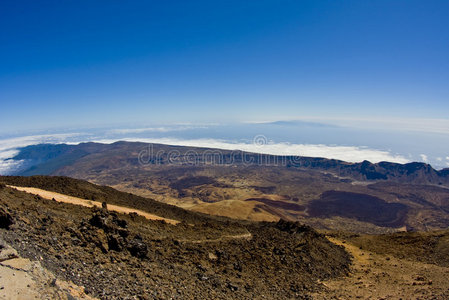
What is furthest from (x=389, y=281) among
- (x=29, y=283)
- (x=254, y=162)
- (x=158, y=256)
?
(x=254, y=162)

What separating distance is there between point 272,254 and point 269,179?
3582 inches

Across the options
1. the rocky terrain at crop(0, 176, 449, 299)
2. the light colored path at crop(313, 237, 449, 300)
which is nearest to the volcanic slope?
the rocky terrain at crop(0, 176, 449, 299)

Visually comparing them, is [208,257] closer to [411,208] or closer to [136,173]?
[411,208]

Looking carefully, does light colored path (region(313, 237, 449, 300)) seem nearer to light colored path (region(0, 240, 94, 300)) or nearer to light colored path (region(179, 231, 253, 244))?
light colored path (region(179, 231, 253, 244))

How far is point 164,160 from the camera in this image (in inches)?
5748

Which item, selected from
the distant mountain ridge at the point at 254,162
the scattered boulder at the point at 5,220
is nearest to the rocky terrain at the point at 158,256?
the scattered boulder at the point at 5,220

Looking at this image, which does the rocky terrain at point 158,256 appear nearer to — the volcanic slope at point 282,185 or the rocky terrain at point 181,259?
the rocky terrain at point 181,259

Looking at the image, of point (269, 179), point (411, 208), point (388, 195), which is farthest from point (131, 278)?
point (269, 179)

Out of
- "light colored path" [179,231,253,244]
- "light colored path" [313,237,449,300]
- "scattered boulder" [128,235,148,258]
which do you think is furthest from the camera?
"light colored path" [179,231,253,244]

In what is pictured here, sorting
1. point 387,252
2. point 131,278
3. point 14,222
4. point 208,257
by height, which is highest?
point 14,222

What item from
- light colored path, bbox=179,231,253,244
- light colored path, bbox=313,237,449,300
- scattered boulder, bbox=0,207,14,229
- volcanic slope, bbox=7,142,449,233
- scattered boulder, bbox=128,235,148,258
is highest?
scattered boulder, bbox=0,207,14,229

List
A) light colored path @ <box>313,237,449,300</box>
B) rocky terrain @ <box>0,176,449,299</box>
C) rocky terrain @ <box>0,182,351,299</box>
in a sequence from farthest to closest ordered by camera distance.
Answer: light colored path @ <box>313,237,449,300</box>, rocky terrain @ <box>0,182,351,299</box>, rocky terrain @ <box>0,176,449,299</box>

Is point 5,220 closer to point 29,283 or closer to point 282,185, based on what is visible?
point 29,283

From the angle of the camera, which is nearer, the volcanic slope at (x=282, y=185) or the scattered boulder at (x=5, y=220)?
the scattered boulder at (x=5, y=220)
